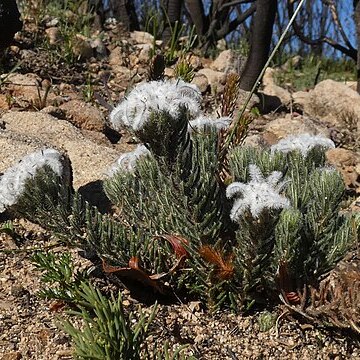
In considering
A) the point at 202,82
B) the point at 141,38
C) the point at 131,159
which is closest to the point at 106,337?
the point at 131,159

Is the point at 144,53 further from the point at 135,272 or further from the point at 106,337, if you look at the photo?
the point at 106,337

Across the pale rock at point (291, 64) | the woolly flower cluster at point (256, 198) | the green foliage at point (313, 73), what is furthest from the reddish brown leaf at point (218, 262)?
the pale rock at point (291, 64)

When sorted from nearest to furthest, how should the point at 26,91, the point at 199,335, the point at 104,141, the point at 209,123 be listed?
1. the point at 199,335
2. the point at 209,123
3. the point at 104,141
4. the point at 26,91

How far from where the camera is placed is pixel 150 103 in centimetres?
161

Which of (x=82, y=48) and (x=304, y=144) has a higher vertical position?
(x=304, y=144)

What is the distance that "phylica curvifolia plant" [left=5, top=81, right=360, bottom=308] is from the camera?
1671 mm

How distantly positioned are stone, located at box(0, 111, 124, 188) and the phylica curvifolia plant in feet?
2.49

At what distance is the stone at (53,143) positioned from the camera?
2.73 meters

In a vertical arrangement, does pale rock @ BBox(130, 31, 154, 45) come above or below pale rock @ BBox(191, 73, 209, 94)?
above

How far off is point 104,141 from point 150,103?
5.89 feet

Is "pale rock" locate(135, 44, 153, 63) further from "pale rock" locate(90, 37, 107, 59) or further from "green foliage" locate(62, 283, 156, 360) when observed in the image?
"green foliage" locate(62, 283, 156, 360)

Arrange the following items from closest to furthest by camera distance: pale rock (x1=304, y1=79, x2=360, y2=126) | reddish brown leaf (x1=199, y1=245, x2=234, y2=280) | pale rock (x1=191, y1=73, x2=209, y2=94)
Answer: reddish brown leaf (x1=199, y1=245, x2=234, y2=280) → pale rock (x1=191, y1=73, x2=209, y2=94) → pale rock (x1=304, y1=79, x2=360, y2=126)

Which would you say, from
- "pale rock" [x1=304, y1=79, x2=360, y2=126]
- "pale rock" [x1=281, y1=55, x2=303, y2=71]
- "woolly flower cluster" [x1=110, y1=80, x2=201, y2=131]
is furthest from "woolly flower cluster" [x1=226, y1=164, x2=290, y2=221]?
"pale rock" [x1=281, y1=55, x2=303, y2=71]

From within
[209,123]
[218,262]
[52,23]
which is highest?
[209,123]
